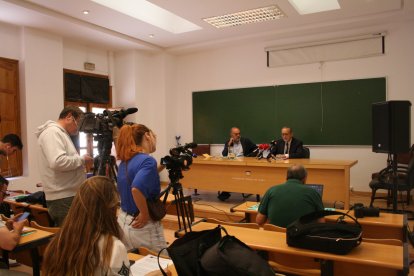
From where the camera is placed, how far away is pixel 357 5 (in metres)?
5.29

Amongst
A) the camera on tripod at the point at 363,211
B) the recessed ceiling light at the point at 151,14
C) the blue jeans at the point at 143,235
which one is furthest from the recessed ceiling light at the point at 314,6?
the blue jeans at the point at 143,235

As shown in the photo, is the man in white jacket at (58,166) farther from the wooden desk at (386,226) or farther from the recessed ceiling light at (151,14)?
the recessed ceiling light at (151,14)

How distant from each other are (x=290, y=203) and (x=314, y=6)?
4.33 meters

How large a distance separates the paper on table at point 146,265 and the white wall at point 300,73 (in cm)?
541

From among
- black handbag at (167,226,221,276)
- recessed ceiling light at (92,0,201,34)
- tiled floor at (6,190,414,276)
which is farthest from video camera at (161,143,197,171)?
recessed ceiling light at (92,0,201,34)

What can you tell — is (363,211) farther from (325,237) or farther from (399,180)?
(399,180)

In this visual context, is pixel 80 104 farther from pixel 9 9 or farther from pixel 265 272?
pixel 265 272

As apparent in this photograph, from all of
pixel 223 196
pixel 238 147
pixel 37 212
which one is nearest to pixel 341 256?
pixel 37 212

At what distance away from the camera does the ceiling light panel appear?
560cm

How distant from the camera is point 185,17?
18.6 feet

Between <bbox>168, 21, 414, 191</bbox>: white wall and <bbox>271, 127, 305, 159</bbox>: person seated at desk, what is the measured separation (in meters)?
1.13

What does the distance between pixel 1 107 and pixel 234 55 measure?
4.67 m

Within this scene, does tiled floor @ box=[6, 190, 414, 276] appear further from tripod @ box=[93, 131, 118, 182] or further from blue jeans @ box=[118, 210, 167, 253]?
blue jeans @ box=[118, 210, 167, 253]

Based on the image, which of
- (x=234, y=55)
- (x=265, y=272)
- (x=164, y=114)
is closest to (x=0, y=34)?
(x=164, y=114)
